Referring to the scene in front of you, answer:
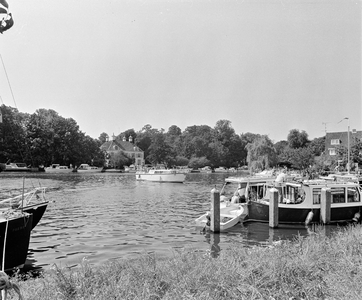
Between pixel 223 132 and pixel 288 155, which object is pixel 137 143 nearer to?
pixel 223 132

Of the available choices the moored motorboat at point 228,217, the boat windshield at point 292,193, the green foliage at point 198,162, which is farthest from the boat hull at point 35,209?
the green foliage at point 198,162

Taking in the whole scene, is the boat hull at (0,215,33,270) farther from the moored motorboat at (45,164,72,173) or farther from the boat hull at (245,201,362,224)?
the moored motorboat at (45,164,72,173)

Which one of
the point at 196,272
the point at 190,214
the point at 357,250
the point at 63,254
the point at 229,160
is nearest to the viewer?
the point at 196,272

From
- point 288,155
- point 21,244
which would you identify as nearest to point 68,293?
point 21,244

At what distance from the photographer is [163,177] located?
267 ft

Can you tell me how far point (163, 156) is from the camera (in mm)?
150750

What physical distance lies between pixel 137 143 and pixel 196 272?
17048 cm

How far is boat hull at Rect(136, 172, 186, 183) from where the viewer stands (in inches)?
3127

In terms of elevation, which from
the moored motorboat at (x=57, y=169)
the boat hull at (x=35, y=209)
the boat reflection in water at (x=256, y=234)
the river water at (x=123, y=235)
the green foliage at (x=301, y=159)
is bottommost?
the river water at (x=123, y=235)

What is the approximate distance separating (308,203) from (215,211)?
270 inches

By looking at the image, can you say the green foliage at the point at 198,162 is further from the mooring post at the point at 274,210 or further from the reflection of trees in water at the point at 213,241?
the reflection of trees in water at the point at 213,241

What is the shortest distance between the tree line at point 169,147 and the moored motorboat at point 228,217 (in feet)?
108

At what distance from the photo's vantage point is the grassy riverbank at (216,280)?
22.4 feet

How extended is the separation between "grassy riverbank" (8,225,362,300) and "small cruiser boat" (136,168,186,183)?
229 feet
